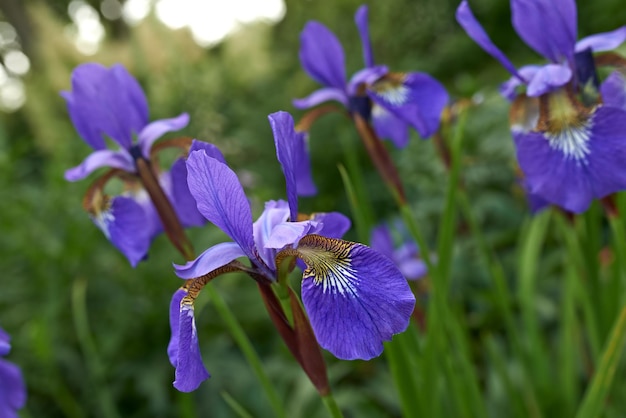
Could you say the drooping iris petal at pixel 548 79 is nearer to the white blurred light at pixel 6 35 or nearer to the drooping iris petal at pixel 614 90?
the drooping iris petal at pixel 614 90

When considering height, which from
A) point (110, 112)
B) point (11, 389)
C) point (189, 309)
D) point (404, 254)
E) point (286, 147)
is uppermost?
point (110, 112)

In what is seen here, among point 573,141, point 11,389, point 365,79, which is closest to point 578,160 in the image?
point 573,141

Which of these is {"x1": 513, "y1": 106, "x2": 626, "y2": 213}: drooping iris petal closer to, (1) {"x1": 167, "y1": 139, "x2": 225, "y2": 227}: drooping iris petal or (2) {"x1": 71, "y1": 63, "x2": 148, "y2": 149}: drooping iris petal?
(1) {"x1": 167, "y1": 139, "x2": 225, "y2": 227}: drooping iris petal

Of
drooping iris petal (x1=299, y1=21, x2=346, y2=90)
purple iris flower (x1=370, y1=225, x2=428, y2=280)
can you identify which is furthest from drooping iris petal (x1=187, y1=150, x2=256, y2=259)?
purple iris flower (x1=370, y1=225, x2=428, y2=280)

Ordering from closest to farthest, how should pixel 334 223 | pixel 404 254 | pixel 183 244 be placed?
pixel 334 223
pixel 183 244
pixel 404 254

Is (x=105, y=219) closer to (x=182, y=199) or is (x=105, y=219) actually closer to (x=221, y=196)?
(x=182, y=199)

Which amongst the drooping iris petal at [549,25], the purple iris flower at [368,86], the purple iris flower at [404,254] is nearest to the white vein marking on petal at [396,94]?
the purple iris flower at [368,86]

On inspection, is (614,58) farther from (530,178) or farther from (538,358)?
(538,358)

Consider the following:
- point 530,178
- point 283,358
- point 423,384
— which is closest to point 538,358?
point 423,384

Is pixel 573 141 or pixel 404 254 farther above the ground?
pixel 573 141
